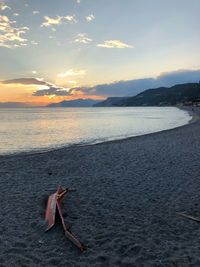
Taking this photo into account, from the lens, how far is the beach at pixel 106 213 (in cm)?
715

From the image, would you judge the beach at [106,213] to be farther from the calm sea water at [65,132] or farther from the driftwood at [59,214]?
the calm sea water at [65,132]

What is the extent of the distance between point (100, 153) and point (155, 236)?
14.8 meters

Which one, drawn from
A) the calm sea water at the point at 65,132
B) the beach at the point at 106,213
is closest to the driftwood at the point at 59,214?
the beach at the point at 106,213

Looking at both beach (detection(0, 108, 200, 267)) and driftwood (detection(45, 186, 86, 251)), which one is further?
driftwood (detection(45, 186, 86, 251))

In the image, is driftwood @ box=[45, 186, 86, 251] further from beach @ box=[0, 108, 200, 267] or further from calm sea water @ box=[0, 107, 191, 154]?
calm sea water @ box=[0, 107, 191, 154]

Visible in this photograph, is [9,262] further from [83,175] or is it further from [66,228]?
[83,175]

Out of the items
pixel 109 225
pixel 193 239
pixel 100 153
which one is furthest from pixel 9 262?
pixel 100 153

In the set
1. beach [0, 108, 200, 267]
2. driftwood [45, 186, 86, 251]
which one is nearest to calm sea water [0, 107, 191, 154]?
beach [0, 108, 200, 267]

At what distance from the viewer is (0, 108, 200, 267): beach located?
7152 millimetres

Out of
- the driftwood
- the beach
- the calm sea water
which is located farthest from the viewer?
the calm sea water

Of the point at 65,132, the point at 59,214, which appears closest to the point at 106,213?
the point at 59,214

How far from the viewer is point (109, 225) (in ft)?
29.3

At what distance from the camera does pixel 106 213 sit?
9.93 meters

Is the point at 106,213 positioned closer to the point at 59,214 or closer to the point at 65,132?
the point at 59,214
